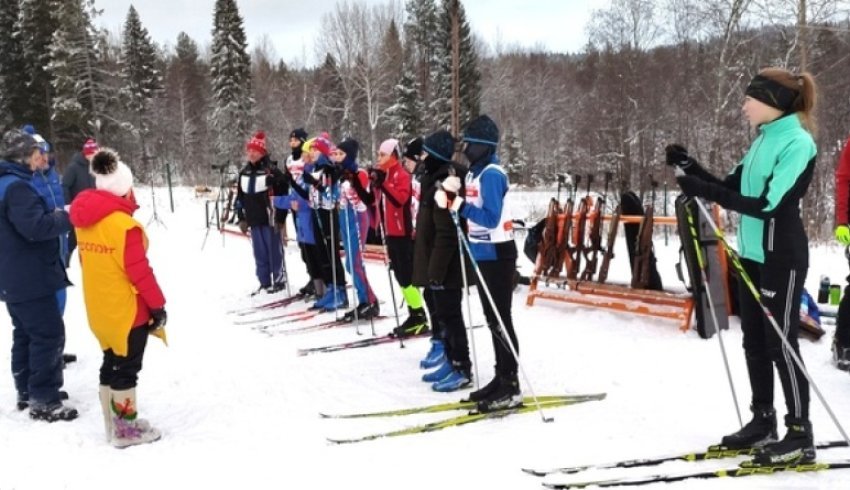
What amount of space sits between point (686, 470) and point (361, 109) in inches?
1654

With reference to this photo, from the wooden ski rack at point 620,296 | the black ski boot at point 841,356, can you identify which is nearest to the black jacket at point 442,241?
the wooden ski rack at point 620,296

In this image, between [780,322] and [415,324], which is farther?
[415,324]

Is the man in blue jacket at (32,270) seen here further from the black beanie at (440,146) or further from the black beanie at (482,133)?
the black beanie at (482,133)

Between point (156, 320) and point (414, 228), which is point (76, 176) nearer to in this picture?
point (414, 228)

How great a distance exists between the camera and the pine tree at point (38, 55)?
112ft

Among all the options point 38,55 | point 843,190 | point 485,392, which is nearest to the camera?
point 485,392

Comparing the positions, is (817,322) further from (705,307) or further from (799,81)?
(799,81)

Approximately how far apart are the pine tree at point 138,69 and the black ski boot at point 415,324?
129 feet

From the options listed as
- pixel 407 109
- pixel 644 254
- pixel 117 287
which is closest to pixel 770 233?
pixel 644 254

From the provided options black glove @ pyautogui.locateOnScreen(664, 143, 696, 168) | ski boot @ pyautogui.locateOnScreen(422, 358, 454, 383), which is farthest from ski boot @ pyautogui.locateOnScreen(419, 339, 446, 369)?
black glove @ pyautogui.locateOnScreen(664, 143, 696, 168)

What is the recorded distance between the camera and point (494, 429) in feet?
12.8

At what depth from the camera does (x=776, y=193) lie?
3051 mm

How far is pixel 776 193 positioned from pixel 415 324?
380 cm

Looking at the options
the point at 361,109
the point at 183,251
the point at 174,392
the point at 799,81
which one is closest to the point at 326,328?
the point at 174,392
